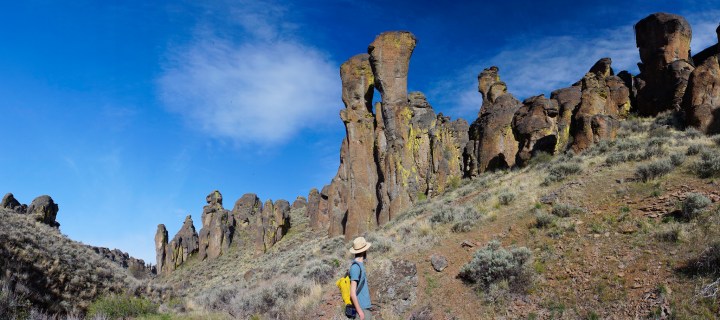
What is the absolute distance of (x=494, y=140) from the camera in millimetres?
31094

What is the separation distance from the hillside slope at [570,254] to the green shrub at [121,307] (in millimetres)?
1290

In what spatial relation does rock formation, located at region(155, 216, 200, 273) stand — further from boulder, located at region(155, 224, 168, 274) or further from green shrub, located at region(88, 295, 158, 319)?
green shrub, located at region(88, 295, 158, 319)

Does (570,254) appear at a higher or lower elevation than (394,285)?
higher

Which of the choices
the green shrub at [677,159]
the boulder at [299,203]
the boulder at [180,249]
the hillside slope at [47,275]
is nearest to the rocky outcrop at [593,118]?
the green shrub at [677,159]

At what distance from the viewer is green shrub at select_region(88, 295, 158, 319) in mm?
11219

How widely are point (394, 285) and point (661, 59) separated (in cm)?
3278

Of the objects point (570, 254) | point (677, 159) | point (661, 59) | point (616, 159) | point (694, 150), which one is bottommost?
point (570, 254)

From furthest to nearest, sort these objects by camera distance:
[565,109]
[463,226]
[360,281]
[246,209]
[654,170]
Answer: [246,209], [565,109], [463,226], [654,170], [360,281]

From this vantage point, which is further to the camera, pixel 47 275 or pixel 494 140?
pixel 494 140

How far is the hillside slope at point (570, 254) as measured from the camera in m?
8.55

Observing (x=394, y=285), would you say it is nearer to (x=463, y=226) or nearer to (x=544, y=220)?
(x=463, y=226)

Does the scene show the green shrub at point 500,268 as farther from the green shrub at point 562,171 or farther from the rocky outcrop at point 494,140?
the rocky outcrop at point 494,140

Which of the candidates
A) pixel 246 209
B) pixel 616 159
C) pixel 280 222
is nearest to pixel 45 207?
pixel 246 209

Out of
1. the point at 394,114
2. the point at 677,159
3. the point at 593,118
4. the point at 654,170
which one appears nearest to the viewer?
the point at 654,170
